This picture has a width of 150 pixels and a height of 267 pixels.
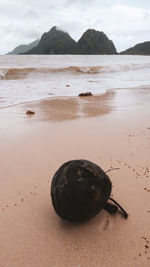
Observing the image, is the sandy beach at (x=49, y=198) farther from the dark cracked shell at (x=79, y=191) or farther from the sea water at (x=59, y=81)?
the sea water at (x=59, y=81)

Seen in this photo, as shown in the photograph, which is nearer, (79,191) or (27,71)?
(79,191)

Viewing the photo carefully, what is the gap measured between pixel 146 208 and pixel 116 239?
440 millimetres

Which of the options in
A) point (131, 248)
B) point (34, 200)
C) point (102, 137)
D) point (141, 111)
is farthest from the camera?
point (141, 111)

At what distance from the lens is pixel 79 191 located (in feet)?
4.85

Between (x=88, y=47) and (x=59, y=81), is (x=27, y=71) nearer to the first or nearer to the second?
(x=59, y=81)

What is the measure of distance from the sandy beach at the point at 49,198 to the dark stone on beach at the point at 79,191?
0.19 metres

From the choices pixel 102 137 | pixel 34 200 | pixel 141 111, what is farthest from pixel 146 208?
pixel 141 111

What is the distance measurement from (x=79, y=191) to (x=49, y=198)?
63cm

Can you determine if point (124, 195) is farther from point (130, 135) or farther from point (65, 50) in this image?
point (65, 50)

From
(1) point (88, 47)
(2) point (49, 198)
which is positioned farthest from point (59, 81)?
(1) point (88, 47)

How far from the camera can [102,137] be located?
3.48 metres

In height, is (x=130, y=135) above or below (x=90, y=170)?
below

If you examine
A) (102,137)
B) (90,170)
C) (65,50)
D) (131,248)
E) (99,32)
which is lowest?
(131,248)

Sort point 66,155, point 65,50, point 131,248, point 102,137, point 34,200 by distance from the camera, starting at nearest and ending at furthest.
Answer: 1. point 131,248
2. point 34,200
3. point 66,155
4. point 102,137
5. point 65,50
